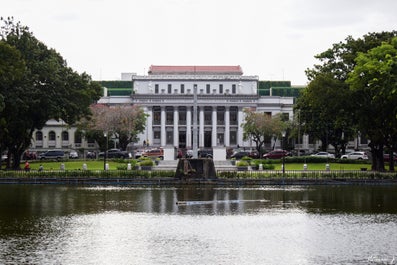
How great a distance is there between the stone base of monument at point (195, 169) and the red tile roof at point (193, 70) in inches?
2722

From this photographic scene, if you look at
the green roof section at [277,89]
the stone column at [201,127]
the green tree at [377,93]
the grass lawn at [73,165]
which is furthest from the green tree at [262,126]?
the green tree at [377,93]

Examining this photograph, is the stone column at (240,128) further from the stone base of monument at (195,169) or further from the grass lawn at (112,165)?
the stone base of monument at (195,169)

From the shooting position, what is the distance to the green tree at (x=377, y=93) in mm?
56281

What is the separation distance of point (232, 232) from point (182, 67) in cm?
10367

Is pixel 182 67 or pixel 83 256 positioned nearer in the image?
pixel 83 256

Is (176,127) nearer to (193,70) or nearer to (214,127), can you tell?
(214,127)

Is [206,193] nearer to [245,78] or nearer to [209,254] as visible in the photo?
[209,254]

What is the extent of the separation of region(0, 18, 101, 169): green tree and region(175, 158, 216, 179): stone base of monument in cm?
1834

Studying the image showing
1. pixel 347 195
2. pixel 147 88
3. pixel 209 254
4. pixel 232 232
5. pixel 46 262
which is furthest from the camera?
pixel 147 88

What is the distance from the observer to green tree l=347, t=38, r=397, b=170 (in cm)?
5628

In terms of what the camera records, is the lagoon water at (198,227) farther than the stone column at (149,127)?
No

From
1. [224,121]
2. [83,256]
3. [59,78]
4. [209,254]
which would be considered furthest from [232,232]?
[224,121]

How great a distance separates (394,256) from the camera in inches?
1019

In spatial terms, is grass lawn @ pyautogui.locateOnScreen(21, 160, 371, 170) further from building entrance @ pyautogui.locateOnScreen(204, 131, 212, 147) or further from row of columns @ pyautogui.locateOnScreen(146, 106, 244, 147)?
building entrance @ pyautogui.locateOnScreen(204, 131, 212, 147)
